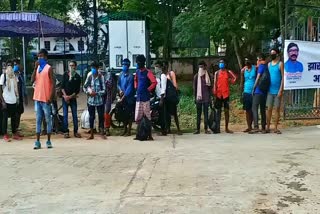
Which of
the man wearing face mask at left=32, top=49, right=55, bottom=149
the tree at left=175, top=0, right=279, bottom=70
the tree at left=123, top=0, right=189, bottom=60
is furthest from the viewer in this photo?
the tree at left=123, top=0, right=189, bottom=60

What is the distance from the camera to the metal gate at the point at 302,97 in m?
12.1

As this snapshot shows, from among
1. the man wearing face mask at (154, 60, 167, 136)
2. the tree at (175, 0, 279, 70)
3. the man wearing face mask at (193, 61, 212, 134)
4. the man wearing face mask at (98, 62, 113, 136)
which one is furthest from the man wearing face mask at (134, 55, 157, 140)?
the tree at (175, 0, 279, 70)

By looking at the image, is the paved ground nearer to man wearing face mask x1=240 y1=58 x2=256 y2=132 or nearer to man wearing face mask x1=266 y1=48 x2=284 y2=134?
man wearing face mask x1=266 y1=48 x2=284 y2=134

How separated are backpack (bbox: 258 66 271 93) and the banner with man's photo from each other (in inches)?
33.2

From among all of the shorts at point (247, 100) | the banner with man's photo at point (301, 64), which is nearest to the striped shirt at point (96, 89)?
the shorts at point (247, 100)

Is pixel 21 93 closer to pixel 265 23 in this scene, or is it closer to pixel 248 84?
pixel 248 84

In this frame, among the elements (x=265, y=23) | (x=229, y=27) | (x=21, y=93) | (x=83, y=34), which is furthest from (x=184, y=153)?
(x=83, y=34)

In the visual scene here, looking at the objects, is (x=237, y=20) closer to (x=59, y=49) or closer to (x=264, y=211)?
(x=264, y=211)

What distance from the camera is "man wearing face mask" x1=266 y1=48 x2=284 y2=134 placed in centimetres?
1085

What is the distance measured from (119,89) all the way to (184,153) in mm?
3172

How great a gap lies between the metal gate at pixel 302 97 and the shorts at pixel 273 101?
1.16 meters

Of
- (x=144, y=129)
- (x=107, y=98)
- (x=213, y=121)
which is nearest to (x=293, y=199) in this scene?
(x=144, y=129)

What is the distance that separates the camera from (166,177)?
6770 mm

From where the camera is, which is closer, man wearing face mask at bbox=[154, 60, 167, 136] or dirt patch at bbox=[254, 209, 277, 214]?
dirt patch at bbox=[254, 209, 277, 214]
